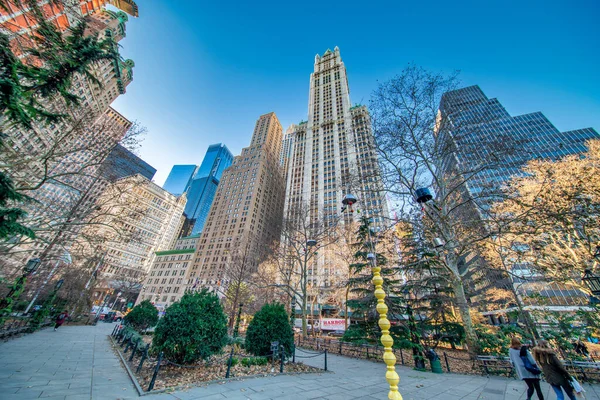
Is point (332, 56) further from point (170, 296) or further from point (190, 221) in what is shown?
point (190, 221)

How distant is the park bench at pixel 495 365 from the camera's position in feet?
29.1

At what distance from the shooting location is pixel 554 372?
534 cm

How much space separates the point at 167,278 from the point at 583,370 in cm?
8719

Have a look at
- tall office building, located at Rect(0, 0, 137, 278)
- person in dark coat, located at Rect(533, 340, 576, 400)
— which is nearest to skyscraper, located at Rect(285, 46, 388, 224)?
tall office building, located at Rect(0, 0, 137, 278)

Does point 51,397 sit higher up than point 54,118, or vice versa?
point 54,118

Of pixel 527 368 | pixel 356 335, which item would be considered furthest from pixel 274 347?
pixel 527 368

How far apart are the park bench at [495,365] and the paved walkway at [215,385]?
766mm

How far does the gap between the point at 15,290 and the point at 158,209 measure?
7218 centimetres

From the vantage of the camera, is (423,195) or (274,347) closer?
(423,195)

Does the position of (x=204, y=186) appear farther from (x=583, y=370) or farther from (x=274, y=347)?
(x=583, y=370)

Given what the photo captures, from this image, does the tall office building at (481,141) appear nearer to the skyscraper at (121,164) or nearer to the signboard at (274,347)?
the signboard at (274,347)

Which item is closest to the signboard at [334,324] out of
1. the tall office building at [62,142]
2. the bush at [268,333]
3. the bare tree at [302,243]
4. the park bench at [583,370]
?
the bare tree at [302,243]

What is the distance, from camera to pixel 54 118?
5.78 meters

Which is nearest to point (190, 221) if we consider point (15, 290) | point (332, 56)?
point (332, 56)
